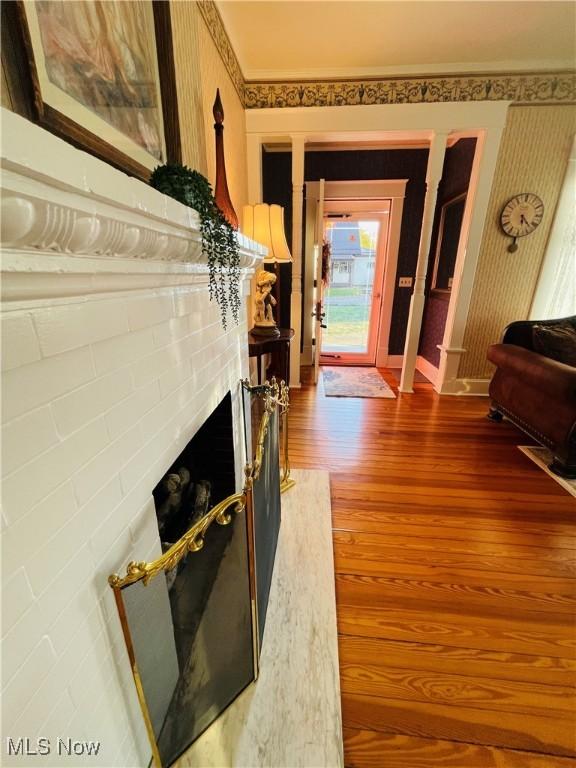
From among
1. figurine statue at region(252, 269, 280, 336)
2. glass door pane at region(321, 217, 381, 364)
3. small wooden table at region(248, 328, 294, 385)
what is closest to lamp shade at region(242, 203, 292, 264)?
figurine statue at region(252, 269, 280, 336)

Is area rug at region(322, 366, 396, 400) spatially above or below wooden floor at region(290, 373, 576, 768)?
above

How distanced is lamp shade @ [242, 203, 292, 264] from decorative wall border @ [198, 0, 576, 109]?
1132mm

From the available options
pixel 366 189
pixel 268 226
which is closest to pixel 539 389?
pixel 268 226

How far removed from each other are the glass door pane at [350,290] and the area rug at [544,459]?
2.33 metres

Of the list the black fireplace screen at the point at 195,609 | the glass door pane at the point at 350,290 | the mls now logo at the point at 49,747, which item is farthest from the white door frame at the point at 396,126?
the mls now logo at the point at 49,747

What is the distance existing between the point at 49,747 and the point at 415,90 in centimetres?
391

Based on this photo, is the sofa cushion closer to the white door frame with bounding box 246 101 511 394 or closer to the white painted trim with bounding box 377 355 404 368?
the white door frame with bounding box 246 101 511 394

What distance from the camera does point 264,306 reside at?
8.20 feet

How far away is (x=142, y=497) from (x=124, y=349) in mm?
344

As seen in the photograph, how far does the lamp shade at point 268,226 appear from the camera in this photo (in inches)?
84.4

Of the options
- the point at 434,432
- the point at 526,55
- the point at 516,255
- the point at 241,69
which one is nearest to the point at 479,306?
the point at 516,255

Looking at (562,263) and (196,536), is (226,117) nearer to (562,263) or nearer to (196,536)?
(196,536)

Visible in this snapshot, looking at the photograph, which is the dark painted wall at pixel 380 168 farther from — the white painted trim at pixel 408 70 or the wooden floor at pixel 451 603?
the wooden floor at pixel 451 603

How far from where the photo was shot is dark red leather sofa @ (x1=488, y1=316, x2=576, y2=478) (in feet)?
6.60
